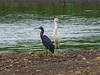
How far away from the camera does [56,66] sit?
1073cm

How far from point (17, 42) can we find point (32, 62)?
11.0 m

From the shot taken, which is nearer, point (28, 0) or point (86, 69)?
point (86, 69)

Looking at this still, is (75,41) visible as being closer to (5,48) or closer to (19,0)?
(5,48)

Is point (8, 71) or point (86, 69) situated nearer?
point (86, 69)

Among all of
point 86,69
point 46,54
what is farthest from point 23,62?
point 86,69

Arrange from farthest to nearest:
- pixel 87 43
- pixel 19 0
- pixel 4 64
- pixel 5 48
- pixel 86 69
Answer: pixel 19 0, pixel 87 43, pixel 5 48, pixel 4 64, pixel 86 69

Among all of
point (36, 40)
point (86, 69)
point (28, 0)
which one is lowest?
point (28, 0)

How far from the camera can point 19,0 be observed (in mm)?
88000

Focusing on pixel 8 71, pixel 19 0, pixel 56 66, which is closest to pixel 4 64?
pixel 8 71

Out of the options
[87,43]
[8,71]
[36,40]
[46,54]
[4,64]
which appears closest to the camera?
[8,71]

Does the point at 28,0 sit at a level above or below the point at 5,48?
below

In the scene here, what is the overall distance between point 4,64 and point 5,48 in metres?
8.41

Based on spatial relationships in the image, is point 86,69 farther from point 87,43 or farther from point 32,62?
point 87,43

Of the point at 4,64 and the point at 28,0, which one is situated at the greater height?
the point at 4,64
